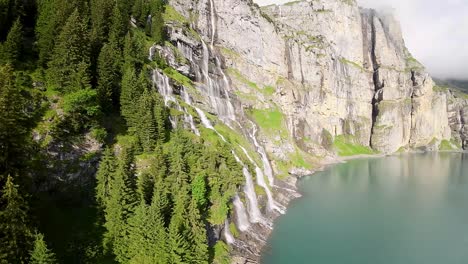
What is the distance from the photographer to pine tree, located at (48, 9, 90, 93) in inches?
2029

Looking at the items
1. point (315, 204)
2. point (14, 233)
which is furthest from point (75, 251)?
point (315, 204)

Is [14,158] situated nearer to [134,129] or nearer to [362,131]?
[134,129]

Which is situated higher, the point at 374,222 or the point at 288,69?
the point at 288,69

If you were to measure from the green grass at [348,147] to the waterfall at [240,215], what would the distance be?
390 feet

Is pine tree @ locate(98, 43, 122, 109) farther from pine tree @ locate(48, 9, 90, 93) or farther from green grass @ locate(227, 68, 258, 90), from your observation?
green grass @ locate(227, 68, 258, 90)

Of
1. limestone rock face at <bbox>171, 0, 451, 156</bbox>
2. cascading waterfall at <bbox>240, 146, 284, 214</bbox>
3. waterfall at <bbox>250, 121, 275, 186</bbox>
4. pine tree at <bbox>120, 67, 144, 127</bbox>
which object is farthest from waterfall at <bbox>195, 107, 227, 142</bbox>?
limestone rock face at <bbox>171, 0, 451, 156</bbox>

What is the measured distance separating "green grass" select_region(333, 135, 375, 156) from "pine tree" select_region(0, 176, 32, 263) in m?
157

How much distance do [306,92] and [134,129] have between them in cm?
12597

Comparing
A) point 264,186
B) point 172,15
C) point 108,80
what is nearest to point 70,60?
point 108,80

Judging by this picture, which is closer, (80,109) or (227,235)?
(80,109)

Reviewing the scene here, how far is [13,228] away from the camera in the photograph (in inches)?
1092

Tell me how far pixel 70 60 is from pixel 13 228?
106 feet

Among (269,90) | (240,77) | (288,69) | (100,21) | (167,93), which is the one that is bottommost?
(167,93)

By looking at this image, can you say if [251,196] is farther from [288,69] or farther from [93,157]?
[288,69]
